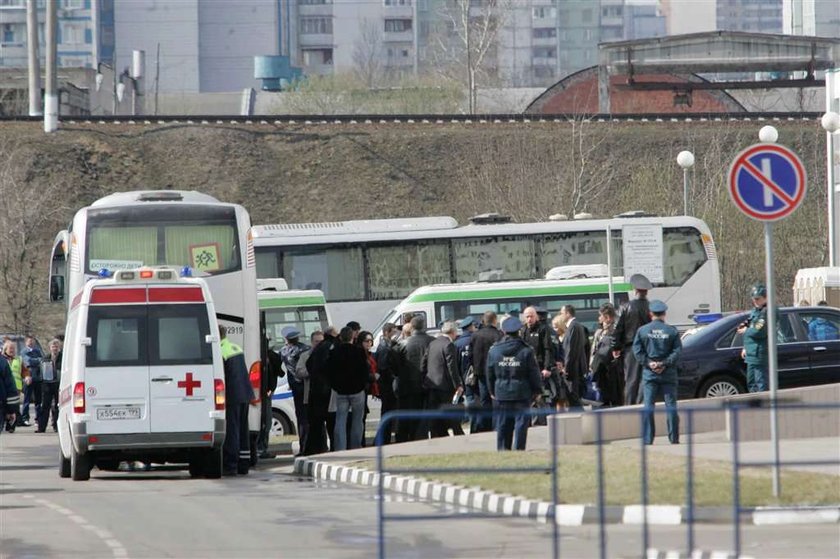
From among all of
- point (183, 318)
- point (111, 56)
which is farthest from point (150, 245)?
point (111, 56)

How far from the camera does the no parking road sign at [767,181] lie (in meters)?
15.0

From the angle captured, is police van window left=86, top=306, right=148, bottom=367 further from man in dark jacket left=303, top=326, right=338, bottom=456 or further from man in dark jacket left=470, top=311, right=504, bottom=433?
man in dark jacket left=470, top=311, right=504, bottom=433

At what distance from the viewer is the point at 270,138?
72125 millimetres

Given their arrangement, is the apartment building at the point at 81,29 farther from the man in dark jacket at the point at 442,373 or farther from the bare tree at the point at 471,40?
the man in dark jacket at the point at 442,373

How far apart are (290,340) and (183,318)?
15.8 feet

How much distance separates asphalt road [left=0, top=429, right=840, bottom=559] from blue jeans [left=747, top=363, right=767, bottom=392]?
20.1 ft

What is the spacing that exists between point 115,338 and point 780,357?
10.0 metres

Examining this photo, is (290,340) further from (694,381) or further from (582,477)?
(582,477)

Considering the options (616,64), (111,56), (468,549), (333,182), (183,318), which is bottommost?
(468,549)

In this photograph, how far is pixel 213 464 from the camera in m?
19.9

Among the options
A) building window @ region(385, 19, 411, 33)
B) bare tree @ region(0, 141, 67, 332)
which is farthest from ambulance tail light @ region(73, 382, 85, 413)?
building window @ region(385, 19, 411, 33)

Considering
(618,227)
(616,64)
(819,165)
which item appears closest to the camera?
(618,227)

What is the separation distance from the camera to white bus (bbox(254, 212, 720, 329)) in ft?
139

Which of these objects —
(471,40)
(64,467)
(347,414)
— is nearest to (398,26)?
(471,40)
